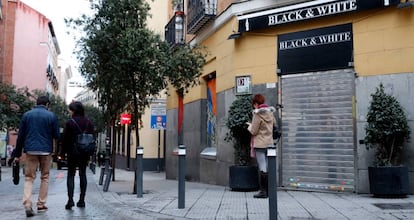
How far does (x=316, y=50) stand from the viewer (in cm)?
1019

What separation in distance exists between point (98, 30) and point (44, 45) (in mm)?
52224

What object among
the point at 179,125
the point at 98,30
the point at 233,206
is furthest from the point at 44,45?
the point at 233,206

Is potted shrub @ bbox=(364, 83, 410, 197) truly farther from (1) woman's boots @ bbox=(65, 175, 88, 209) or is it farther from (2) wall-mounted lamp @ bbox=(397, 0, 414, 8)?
(1) woman's boots @ bbox=(65, 175, 88, 209)

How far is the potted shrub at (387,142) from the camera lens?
834cm

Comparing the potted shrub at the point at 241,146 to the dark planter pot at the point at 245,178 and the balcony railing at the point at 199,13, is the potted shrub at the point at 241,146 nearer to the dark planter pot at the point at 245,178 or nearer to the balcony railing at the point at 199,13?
the dark planter pot at the point at 245,178

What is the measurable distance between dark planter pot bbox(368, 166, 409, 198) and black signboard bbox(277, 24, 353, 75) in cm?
252

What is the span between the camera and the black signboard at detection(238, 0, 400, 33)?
9.45 metres

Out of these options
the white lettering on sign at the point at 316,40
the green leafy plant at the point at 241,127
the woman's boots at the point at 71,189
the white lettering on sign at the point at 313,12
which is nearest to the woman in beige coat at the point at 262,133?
the green leafy plant at the point at 241,127

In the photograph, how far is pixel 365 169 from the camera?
932cm

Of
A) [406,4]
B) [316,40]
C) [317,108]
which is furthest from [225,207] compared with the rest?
[406,4]

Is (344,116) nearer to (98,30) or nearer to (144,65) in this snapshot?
(144,65)

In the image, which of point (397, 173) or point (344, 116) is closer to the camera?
point (397, 173)

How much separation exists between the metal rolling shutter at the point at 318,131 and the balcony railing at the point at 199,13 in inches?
144

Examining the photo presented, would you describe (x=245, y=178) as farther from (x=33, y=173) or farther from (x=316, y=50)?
(x=33, y=173)
